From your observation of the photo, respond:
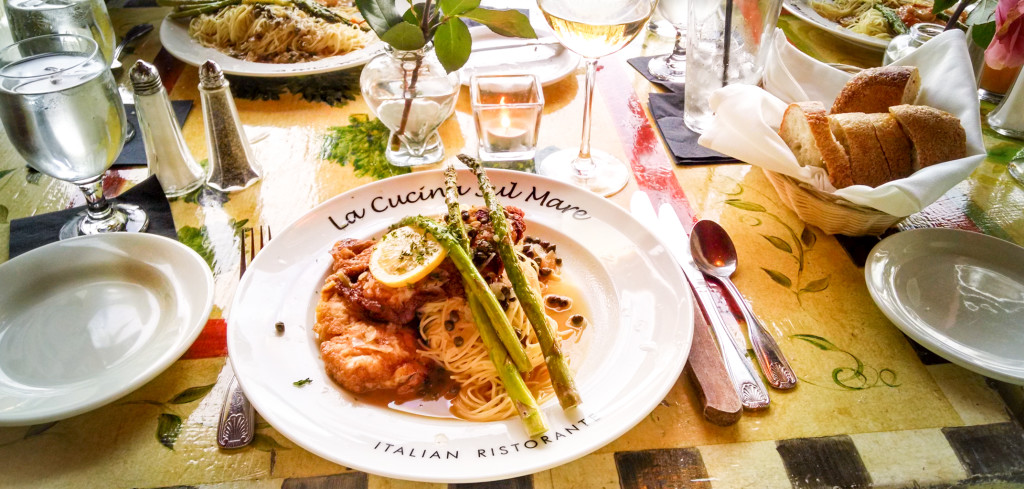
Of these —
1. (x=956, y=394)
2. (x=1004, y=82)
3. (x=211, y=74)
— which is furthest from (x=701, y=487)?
(x=1004, y=82)

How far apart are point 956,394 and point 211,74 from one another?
2.57 meters

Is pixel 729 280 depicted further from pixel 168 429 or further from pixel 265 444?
pixel 168 429

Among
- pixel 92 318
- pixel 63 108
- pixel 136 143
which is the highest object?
pixel 63 108

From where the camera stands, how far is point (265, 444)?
4.84 ft

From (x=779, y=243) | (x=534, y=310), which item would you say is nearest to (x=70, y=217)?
(x=534, y=310)

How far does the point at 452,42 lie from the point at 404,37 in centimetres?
19

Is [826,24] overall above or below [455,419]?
above

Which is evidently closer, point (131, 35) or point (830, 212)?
point (830, 212)

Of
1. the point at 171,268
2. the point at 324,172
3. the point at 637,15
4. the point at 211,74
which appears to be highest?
the point at 637,15

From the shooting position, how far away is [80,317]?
170cm

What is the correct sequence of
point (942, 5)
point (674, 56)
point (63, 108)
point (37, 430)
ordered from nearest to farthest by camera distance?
point (37, 430) → point (63, 108) → point (942, 5) → point (674, 56)

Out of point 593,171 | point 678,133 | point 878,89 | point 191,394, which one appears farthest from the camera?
point 678,133

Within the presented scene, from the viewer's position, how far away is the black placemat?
254cm

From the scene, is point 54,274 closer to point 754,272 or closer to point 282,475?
point 282,475
